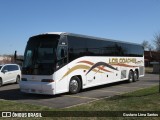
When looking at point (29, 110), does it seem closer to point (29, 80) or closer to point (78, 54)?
point (29, 80)

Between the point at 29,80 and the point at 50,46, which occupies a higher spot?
the point at 50,46

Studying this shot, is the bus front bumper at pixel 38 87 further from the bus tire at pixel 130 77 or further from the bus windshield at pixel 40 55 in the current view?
the bus tire at pixel 130 77

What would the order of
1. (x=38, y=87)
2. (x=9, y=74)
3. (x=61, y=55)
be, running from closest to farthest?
(x=38, y=87) → (x=61, y=55) → (x=9, y=74)

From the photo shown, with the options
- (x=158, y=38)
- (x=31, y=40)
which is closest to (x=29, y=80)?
(x=31, y=40)

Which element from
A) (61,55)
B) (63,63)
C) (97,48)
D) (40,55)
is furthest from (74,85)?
(97,48)

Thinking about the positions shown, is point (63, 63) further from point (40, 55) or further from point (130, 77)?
point (130, 77)

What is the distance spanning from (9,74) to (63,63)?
8870 millimetres

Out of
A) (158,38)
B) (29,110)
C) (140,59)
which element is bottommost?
(29,110)

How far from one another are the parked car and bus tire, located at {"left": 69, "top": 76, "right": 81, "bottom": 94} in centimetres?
744

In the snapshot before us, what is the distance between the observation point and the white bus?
46.4ft

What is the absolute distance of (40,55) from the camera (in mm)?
14656

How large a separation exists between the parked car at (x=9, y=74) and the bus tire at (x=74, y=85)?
7.44 meters

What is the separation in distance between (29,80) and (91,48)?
4.71 m

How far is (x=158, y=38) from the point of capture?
81688 millimetres
